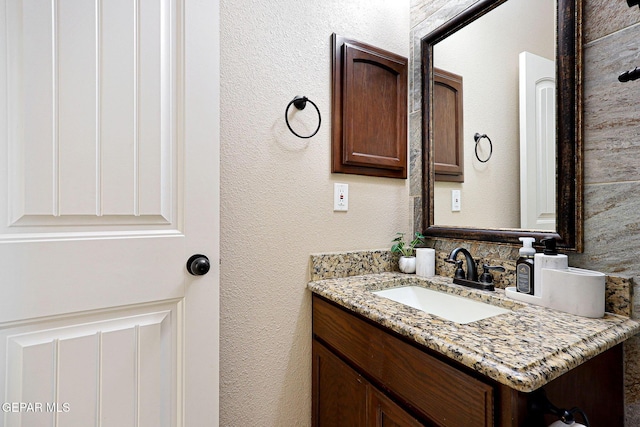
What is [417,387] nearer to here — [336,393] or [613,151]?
[336,393]

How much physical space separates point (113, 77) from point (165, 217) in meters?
0.41

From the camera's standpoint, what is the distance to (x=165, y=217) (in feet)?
2.87

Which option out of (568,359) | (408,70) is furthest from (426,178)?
(568,359)

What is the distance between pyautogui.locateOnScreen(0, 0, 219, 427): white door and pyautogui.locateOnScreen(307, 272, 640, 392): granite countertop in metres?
0.55

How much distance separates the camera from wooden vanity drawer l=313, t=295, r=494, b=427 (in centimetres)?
62

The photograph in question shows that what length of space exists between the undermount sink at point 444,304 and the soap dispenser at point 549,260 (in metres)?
0.15

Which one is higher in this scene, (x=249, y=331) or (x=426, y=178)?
(x=426, y=178)

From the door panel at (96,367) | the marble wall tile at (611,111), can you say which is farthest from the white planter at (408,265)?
the door panel at (96,367)

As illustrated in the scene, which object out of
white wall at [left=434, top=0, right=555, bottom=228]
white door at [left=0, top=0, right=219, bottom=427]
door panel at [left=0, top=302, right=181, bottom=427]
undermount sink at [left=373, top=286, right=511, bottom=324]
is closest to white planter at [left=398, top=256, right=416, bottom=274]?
undermount sink at [left=373, top=286, right=511, bottom=324]

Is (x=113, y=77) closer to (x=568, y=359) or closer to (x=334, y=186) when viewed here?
(x=334, y=186)

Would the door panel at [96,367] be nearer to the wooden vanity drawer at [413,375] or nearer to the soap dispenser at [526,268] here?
the wooden vanity drawer at [413,375]

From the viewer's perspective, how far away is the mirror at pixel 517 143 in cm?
92

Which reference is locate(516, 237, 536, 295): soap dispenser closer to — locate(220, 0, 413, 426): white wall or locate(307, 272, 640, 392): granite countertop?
locate(307, 272, 640, 392): granite countertop

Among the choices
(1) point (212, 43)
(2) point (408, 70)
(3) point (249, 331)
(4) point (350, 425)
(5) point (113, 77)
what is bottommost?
(4) point (350, 425)
